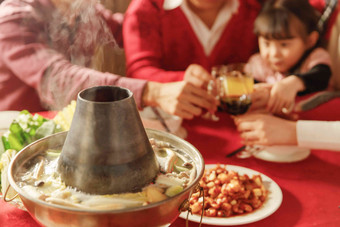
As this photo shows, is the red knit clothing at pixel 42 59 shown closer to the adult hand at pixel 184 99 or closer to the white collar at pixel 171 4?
the adult hand at pixel 184 99

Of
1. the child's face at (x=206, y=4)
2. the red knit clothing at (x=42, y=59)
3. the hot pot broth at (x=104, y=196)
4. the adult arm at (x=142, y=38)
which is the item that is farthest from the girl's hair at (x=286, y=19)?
the hot pot broth at (x=104, y=196)

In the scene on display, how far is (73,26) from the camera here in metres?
2.04

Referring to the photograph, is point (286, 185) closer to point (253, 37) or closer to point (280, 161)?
point (280, 161)

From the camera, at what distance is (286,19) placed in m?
2.93

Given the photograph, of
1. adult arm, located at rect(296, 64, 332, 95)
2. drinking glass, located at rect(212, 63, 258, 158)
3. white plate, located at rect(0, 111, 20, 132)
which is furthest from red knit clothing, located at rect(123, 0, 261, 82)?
white plate, located at rect(0, 111, 20, 132)

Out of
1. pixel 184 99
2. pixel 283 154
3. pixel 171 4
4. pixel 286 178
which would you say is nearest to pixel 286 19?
pixel 171 4

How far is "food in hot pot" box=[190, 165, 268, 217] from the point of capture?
4.25ft

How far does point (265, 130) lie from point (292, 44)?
4.80 ft

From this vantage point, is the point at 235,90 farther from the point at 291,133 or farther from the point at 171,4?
the point at 171,4

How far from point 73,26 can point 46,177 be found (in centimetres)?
121

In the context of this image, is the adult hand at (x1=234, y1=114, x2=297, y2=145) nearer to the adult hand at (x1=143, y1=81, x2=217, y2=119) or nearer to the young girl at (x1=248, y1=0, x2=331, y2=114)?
the adult hand at (x1=143, y1=81, x2=217, y2=119)

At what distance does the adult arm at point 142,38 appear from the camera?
9.20 feet

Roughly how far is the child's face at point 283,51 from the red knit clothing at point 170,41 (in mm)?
301

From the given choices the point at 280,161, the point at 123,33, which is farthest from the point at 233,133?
the point at 123,33
